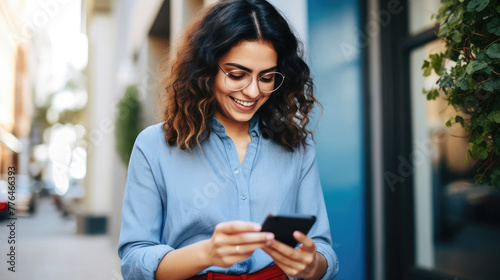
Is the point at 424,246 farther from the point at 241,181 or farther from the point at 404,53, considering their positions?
the point at 241,181

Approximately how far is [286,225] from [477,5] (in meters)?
0.98

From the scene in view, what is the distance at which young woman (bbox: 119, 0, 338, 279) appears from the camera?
135 cm

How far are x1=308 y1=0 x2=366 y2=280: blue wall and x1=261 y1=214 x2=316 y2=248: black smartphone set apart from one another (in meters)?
1.76

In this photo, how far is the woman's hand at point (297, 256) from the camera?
3.82ft

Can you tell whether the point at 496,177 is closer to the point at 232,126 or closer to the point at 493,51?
the point at 493,51

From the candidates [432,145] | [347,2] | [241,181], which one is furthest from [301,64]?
[432,145]

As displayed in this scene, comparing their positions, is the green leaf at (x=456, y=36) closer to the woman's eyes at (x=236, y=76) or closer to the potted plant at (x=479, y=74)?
the potted plant at (x=479, y=74)

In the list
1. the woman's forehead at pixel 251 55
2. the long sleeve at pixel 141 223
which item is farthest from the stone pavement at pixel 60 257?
the woman's forehead at pixel 251 55

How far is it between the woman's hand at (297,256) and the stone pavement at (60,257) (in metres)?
4.83

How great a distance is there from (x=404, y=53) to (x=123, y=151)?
5.51 m

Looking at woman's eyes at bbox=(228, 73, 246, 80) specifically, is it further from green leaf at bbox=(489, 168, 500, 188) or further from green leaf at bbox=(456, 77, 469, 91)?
green leaf at bbox=(489, 168, 500, 188)

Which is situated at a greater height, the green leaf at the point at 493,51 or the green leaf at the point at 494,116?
the green leaf at the point at 493,51

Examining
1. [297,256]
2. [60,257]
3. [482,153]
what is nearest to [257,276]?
[297,256]

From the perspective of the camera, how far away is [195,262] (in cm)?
119
